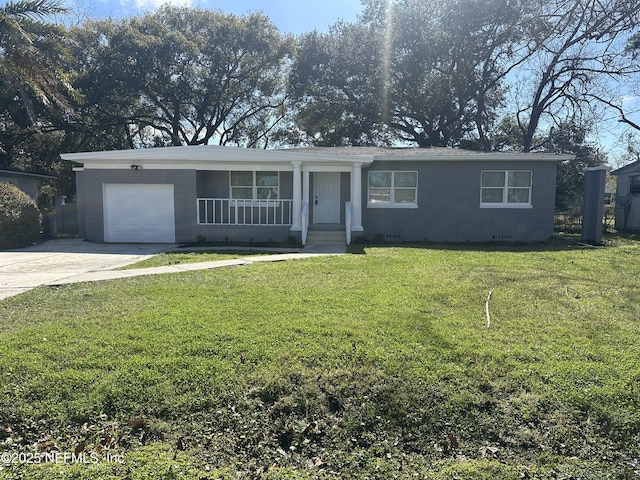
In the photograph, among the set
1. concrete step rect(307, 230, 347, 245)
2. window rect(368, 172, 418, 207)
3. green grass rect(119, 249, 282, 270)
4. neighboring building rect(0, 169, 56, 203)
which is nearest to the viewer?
green grass rect(119, 249, 282, 270)

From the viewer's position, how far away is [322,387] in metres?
3.49

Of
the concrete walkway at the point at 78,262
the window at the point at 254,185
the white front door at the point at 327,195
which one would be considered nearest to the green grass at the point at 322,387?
the concrete walkway at the point at 78,262

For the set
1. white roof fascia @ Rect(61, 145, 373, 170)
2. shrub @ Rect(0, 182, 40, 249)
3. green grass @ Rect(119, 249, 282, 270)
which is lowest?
green grass @ Rect(119, 249, 282, 270)

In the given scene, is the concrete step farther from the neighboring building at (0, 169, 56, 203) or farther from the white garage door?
the neighboring building at (0, 169, 56, 203)

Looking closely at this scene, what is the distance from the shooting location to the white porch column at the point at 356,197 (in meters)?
14.2

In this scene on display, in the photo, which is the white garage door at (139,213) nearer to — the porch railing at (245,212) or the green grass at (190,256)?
the porch railing at (245,212)

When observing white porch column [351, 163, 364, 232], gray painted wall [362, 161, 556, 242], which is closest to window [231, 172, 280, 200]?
white porch column [351, 163, 364, 232]

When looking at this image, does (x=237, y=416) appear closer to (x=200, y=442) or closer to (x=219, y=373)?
(x=200, y=442)

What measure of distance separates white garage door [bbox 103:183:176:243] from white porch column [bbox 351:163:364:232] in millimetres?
6070

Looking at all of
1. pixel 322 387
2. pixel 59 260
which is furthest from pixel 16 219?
pixel 322 387

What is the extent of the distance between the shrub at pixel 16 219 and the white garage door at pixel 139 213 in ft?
6.84

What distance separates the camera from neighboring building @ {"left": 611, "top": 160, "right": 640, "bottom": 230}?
21.5 metres

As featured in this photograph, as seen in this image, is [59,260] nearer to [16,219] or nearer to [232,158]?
[16,219]

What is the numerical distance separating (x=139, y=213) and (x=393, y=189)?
8783 millimetres
